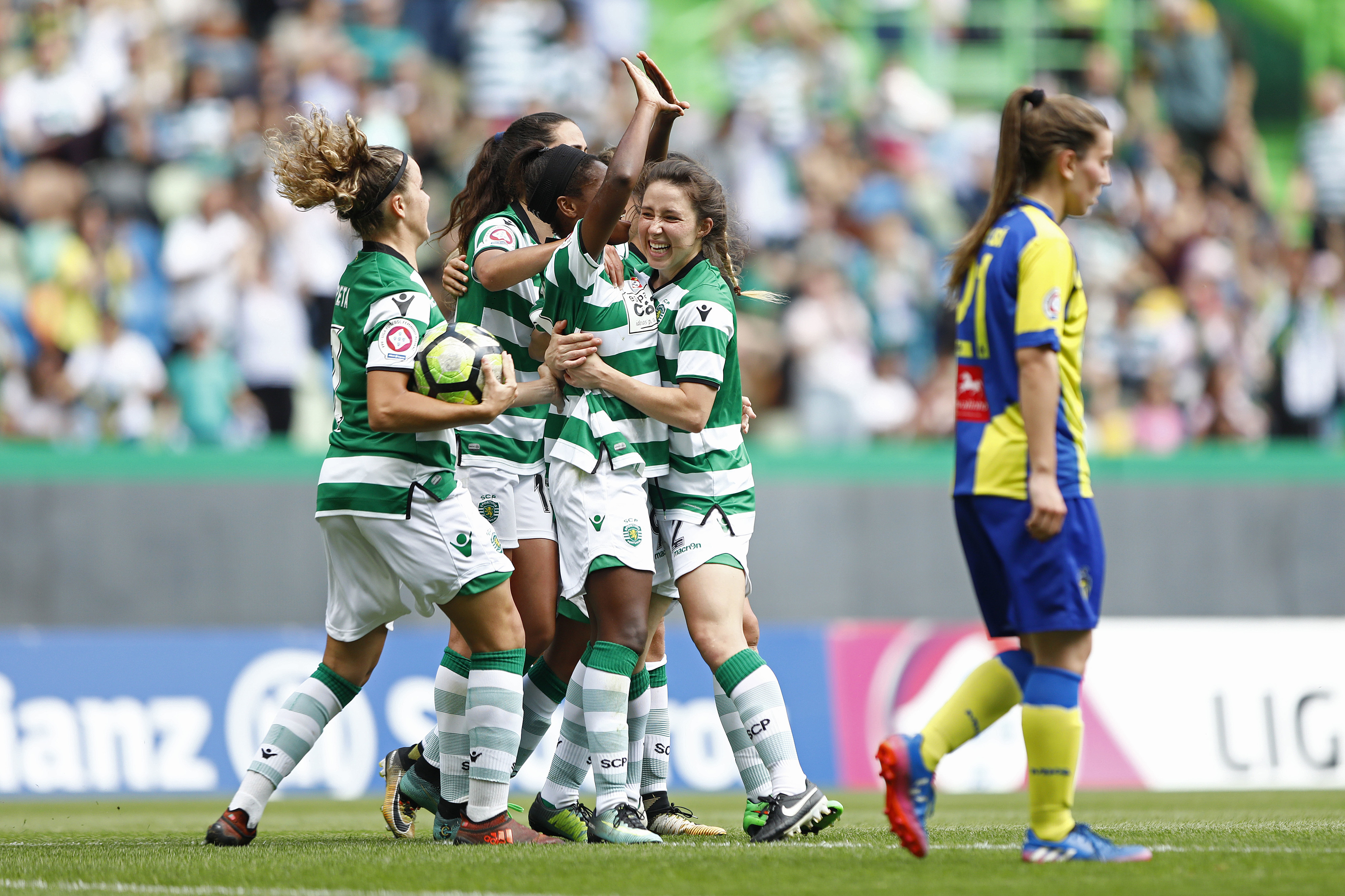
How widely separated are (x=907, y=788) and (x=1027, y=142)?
1.91 meters

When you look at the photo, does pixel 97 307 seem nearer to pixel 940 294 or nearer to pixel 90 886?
pixel 940 294

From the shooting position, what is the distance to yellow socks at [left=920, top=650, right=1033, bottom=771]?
4703 mm

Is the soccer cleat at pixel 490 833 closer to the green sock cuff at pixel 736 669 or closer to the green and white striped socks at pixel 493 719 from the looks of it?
the green and white striped socks at pixel 493 719

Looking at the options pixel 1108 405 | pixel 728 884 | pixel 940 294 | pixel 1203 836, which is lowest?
pixel 1203 836

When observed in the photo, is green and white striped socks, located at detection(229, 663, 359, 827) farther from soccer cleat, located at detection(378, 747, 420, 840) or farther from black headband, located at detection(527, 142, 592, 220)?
black headband, located at detection(527, 142, 592, 220)

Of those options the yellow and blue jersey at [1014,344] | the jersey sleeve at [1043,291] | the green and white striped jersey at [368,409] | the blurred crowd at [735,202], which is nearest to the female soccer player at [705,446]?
the green and white striped jersey at [368,409]

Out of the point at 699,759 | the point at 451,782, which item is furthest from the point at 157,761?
the point at 451,782

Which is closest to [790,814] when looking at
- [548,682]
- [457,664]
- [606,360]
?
[548,682]

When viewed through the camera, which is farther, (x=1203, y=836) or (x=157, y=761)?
(x=157, y=761)

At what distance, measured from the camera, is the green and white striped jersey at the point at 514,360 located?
5.89 m

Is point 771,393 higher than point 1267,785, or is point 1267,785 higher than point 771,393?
point 771,393

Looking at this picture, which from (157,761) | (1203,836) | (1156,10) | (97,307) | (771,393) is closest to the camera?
(1203,836)

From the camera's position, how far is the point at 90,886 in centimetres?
450

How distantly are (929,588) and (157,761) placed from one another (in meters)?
5.77
